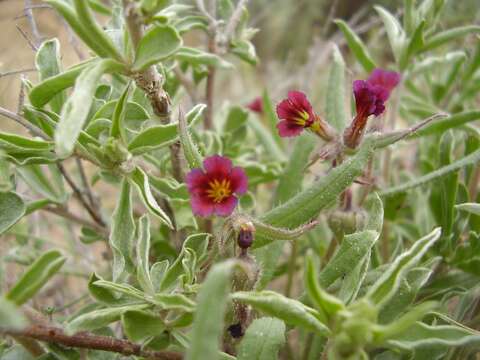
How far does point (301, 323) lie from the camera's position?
1.21 m

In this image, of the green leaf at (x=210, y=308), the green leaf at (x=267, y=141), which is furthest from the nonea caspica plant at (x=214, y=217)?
the green leaf at (x=267, y=141)

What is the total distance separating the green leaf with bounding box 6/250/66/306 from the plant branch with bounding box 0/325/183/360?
11 centimetres

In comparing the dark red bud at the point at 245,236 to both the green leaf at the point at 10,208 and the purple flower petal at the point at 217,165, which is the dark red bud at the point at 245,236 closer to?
the purple flower petal at the point at 217,165

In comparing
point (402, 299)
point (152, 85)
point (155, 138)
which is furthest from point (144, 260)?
point (402, 299)

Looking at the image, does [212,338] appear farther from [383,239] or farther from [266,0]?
[266,0]

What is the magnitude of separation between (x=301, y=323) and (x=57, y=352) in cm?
66

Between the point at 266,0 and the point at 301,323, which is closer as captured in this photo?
the point at 301,323

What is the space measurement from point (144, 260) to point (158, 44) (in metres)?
0.56

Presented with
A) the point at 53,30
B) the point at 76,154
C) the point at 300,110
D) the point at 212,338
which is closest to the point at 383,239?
the point at 300,110

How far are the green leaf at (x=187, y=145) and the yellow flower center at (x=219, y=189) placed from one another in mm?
75

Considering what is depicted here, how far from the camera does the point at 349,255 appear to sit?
144 centimetres

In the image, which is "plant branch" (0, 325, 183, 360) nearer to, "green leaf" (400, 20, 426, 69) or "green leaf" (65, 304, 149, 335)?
"green leaf" (65, 304, 149, 335)

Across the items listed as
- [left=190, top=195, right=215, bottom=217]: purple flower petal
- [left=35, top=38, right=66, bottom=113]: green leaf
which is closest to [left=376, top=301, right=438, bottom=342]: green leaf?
[left=190, top=195, right=215, bottom=217]: purple flower petal

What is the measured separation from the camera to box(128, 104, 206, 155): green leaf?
1.48 metres
